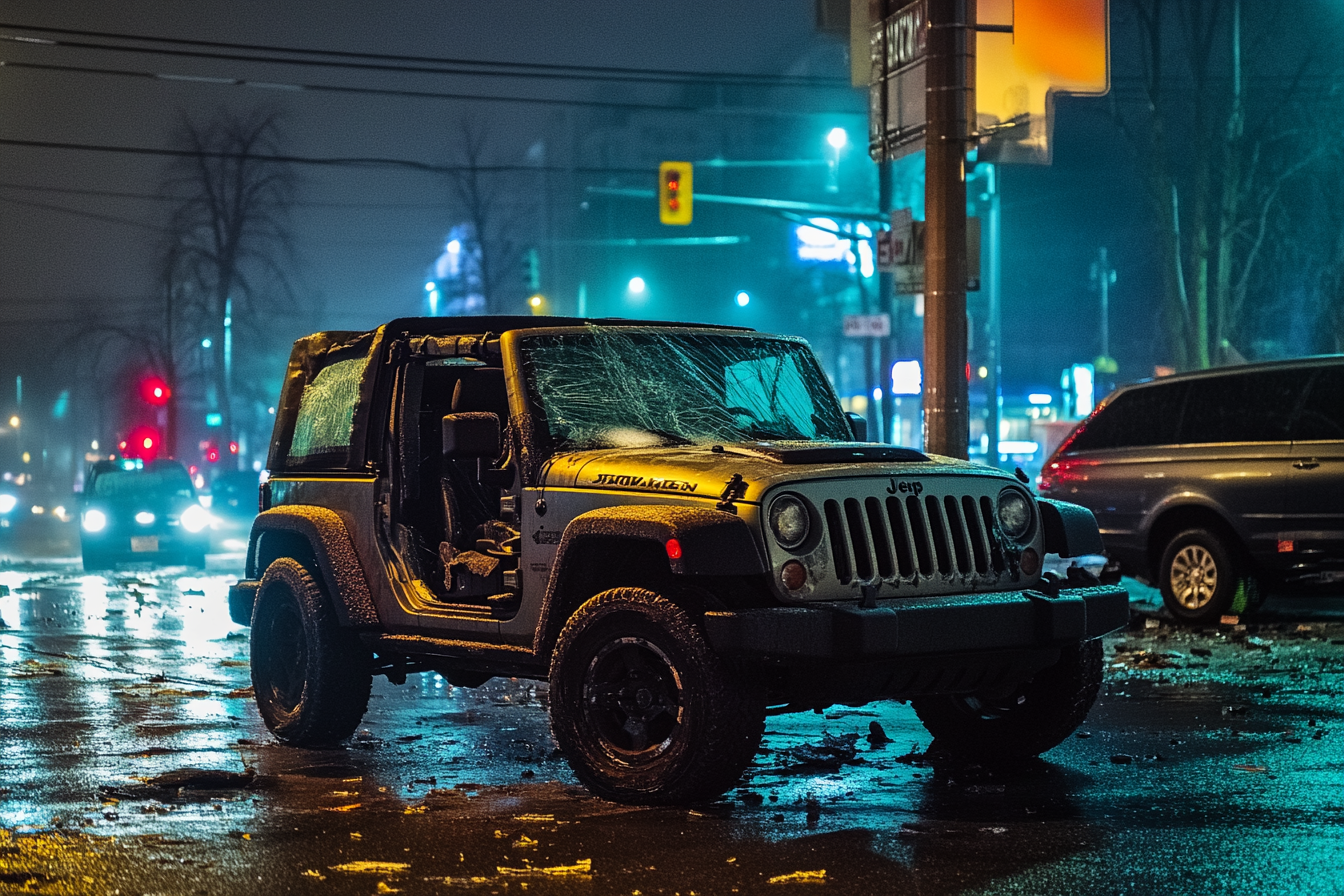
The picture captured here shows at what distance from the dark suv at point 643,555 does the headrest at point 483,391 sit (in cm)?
1

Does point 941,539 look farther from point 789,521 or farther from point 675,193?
point 675,193

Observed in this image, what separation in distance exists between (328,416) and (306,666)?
54.1 inches

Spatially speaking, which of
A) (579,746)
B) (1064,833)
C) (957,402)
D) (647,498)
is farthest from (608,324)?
(957,402)

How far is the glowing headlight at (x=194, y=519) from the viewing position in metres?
25.2

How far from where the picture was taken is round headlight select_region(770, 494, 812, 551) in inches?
248

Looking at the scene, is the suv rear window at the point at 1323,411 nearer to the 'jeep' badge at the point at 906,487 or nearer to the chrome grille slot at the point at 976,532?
the chrome grille slot at the point at 976,532

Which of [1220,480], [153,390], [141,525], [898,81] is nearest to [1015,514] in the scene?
[1220,480]

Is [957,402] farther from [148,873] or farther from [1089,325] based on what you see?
[1089,325]

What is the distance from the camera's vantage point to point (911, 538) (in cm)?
659

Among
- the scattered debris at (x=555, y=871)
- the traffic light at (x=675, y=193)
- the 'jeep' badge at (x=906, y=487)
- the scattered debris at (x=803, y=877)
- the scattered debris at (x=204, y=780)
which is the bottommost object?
the scattered debris at (x=204, y=780)

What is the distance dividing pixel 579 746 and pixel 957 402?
7.05 metres

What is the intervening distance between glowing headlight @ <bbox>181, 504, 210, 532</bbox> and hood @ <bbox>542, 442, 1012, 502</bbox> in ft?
62.8

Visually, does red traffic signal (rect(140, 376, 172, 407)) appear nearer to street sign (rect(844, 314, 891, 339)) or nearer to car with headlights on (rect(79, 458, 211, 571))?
car with headlights on (rect(79, 458, 211, 571))

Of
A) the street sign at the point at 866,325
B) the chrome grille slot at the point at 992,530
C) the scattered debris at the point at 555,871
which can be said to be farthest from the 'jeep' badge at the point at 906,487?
the street sign at the point at 866,325
